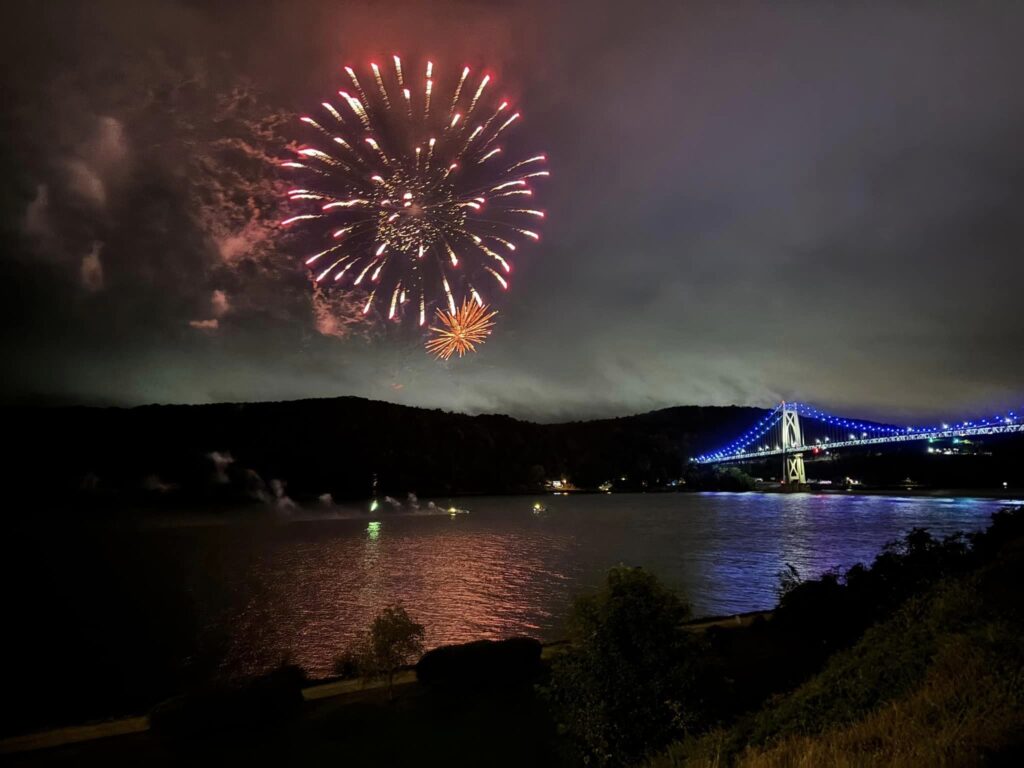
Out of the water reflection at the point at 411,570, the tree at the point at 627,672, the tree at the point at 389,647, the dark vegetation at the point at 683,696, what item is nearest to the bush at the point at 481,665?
the dark vegetation at the point at 683,696

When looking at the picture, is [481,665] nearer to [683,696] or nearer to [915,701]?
[683,696]

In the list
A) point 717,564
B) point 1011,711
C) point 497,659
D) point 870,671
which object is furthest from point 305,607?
point 1011,711

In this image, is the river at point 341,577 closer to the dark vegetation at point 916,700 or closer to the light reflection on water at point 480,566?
the light reflection on water at point 480,566

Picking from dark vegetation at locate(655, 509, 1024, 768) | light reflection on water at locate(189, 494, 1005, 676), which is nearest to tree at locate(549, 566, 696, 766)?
dark vegetation at locate(655, 509, 1024, 768)

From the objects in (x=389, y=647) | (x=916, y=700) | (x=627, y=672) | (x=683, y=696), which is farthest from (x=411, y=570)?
(x=916, y=700)

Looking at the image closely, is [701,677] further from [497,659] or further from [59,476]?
[59,476]

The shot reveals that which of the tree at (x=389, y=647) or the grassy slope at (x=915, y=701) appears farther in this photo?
the tree at (x=389, y=647)

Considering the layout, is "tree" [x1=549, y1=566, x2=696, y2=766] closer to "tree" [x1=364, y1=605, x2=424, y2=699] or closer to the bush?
the bush
